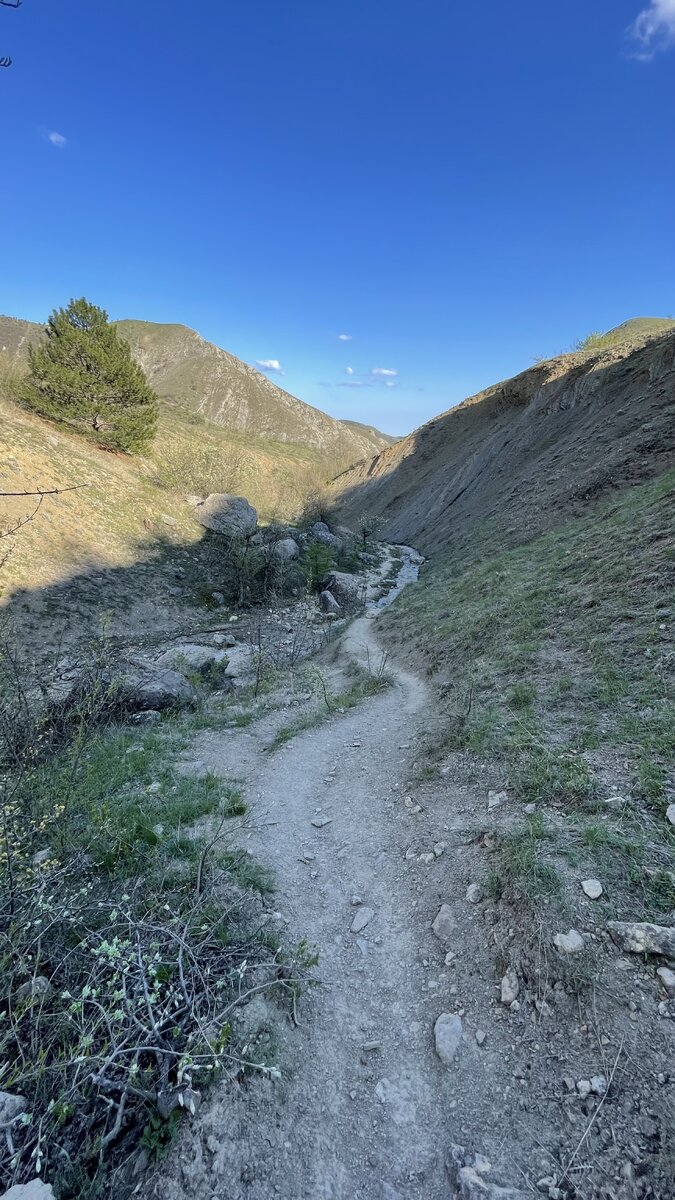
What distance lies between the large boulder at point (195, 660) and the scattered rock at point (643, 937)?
405 inches

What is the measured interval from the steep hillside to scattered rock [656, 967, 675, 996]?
15.4 m

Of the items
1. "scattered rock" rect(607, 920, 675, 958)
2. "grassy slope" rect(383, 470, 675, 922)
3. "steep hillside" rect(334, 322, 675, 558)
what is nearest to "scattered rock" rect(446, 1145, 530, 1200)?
"scattered rock" rect(607, 920, 675, 958)

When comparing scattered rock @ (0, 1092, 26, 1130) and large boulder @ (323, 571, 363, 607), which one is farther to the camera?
large boulder @ (323, 571, 363, 607)

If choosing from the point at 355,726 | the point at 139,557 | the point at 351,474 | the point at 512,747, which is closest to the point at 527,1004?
the point at 512,747

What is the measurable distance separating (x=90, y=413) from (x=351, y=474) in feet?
121

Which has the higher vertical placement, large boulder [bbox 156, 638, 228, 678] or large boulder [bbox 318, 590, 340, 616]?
large boulder [bbox 318, 590, 340, 616]

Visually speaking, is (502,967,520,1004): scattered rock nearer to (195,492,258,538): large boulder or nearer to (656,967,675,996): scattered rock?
(656,967,675,996): scattered rock

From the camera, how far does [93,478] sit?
22.4 meters

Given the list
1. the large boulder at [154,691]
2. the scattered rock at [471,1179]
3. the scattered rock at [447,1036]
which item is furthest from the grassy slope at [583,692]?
the large boulder at [154,691]

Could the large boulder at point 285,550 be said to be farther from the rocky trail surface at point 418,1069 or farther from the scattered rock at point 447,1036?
the scattered rock at point 447,1036

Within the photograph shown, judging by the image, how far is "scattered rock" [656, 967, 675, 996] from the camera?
8.77ft

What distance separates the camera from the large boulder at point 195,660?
1225cm

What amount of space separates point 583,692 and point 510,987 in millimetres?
3949

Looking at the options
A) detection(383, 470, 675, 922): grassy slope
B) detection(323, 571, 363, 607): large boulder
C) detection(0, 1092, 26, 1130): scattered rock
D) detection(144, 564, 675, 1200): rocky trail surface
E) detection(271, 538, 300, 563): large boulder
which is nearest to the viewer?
detection(0, 1092, 26, 1130): scattered rock
